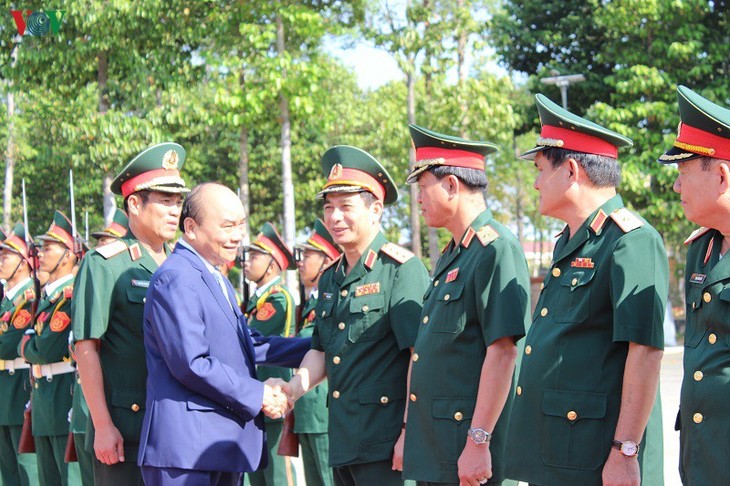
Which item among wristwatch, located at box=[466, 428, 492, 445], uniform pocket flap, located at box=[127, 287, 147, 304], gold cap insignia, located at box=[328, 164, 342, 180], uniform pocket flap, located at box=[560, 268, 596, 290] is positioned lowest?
wristwatch, located at box=[466, 428, 492, 445]

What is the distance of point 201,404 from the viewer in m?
4.43

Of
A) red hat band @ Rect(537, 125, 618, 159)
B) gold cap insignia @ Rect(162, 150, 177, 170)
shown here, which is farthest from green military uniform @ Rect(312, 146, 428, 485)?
red hat band @ Rect(537, 125, 618, 159)

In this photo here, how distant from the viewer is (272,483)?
788cm

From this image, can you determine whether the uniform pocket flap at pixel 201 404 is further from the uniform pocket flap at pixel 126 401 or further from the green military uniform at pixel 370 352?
the uniform pocket flap at pixel 126 401

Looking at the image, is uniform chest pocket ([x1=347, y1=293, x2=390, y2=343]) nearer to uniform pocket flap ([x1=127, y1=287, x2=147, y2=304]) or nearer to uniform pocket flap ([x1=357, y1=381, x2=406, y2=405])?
uniform pocket flap ([x1=357, y1=381, x2=406, y2=405])

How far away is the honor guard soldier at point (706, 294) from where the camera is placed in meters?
3.31

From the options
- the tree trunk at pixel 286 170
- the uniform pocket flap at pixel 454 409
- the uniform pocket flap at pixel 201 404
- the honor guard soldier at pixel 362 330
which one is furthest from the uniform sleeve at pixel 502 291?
the tree trunk at pixel 286 170

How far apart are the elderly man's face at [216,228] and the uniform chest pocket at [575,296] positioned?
5.21 ft

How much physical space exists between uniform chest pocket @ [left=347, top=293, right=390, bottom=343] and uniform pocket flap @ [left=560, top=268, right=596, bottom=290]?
3.96 feet

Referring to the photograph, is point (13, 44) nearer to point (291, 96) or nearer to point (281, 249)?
point (291, 96)

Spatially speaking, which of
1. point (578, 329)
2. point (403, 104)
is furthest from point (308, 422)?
point (403, 104)

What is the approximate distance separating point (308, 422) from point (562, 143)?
399 cm

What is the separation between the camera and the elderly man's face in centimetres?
465

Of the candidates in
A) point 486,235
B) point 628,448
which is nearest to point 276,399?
point 486,235
